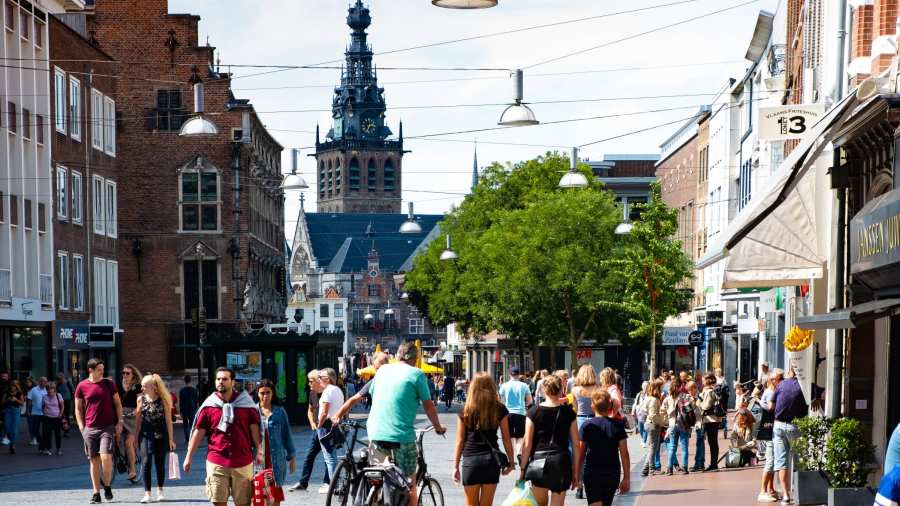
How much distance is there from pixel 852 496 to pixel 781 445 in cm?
483

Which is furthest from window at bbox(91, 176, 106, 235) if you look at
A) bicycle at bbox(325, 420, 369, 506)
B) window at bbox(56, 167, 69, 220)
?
bicycle at bbox(325, 420, 369, 506)

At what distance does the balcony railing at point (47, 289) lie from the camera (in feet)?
143

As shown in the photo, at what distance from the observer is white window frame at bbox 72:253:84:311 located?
157 feet

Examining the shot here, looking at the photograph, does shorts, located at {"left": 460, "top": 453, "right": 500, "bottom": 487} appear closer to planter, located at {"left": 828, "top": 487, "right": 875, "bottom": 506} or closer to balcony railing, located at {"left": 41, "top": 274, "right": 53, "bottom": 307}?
planter, located at {"left": 828, "top": 487, "right": 875, "bottom": 506}

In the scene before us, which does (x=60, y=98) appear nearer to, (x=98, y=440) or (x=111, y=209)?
(x=111, y=209)

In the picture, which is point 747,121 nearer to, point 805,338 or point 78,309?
point 78,309

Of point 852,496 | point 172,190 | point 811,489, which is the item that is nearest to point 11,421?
point 811,489

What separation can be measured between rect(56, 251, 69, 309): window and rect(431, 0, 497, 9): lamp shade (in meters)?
31.9

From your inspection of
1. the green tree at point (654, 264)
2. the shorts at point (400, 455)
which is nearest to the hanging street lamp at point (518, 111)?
the shorts at point (400, 455)

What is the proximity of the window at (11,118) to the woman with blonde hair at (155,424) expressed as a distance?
70.2ft

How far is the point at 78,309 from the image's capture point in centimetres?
4841

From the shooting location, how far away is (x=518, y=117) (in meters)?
24.2

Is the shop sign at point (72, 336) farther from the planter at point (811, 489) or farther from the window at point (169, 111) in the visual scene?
the planter at point (811, 489)

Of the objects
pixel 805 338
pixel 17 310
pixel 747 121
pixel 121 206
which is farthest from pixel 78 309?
pixel 805 338
